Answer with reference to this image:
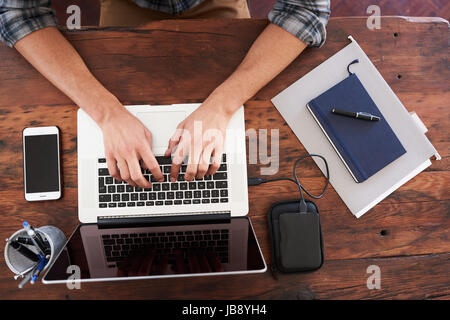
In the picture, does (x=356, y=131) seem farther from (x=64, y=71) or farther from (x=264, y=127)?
(x=64, y=71)

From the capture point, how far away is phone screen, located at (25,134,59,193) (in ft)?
2.56

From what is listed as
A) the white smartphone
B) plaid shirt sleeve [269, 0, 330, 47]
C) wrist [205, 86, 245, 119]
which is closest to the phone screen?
the white smartphone

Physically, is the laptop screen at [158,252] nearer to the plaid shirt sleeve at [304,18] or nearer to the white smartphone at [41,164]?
the white smartphone at [41,164]

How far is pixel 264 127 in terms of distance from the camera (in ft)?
2.68

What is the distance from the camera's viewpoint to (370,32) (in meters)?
0.84

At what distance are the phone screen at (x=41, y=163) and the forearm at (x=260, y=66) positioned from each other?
422mm

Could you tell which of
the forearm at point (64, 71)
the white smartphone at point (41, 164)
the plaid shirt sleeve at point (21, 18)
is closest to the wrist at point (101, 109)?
the forearm at point (64, 71)

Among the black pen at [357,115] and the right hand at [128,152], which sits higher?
the black pen at [357,115]

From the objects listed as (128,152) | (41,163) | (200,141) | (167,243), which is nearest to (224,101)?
(200,141)

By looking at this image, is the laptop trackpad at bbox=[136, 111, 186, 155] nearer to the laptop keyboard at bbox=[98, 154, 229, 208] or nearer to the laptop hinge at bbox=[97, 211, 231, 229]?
the laptop keyboard at bbox=[98, 154, 229, 208]

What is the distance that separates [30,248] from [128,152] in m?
0.31

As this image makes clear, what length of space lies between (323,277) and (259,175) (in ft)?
0.98

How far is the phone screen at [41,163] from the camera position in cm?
78
